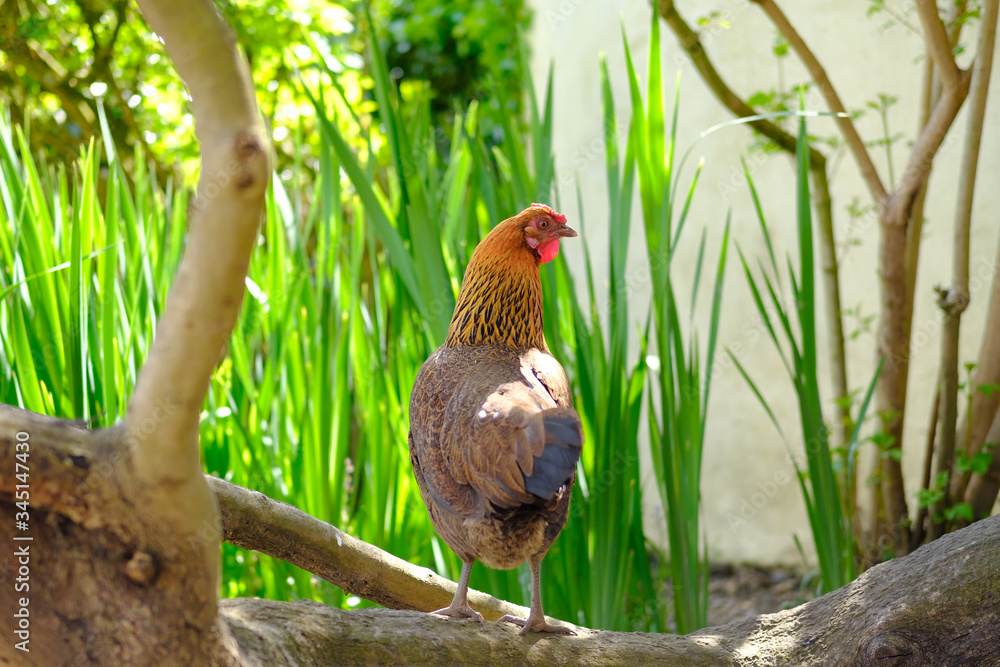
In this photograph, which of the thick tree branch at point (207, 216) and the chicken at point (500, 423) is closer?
the thick tree branch at point (207, 216)

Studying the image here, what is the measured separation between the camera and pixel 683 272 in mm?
4035

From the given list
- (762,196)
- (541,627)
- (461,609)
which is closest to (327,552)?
(461,609)

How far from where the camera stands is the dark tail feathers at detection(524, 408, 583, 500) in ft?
3.29

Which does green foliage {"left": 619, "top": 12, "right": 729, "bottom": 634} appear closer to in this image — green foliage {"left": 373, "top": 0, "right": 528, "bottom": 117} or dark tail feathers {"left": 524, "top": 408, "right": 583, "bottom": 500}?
dark tail feathers {"left": 524, "top": 408, "right": 583, "bottom": 500}

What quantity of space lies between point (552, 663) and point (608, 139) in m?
1.20

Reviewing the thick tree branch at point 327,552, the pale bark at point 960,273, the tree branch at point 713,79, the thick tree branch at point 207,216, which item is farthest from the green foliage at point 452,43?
the thick tree branch at point 207,216

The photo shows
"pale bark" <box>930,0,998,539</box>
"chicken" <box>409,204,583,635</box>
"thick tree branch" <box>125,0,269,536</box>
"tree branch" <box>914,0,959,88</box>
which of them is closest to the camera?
"thick tree branch" <box>125,0,269,536</box>

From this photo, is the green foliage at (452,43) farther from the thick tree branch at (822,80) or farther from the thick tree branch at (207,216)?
the thick tree branch at (207,216)

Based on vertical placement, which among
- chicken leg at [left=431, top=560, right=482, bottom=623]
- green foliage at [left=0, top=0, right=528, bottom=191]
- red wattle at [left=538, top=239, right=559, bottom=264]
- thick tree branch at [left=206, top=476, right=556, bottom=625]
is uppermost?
green foliage at [left=0, top=0, right=528, bottom=191]

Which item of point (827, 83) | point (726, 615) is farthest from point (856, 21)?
point (726, 615)

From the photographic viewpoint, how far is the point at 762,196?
380 cm

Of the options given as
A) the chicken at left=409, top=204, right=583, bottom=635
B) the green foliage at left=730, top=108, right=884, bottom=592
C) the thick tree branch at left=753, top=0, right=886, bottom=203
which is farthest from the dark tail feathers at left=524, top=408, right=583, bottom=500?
the thick tree branch at left=753, top=0, right=886, bottom=203

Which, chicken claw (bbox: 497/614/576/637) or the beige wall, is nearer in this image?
chicken claw (bbox: 497/614/576/637)

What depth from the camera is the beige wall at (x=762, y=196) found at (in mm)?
3242
